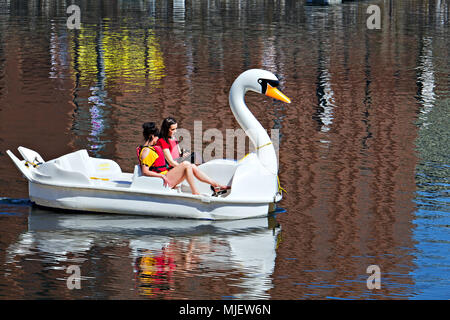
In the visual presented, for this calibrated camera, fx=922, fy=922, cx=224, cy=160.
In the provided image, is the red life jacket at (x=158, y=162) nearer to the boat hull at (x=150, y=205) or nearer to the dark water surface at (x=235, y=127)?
the boat hull at (x=150, y=205)

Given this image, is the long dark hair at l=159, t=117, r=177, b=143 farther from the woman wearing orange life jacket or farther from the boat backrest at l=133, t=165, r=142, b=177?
the boat backrest at l=133, t=165, r=142, b=177

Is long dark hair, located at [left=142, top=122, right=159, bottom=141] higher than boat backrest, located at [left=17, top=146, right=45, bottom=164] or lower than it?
higher

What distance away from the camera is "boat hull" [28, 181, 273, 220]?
520 inches

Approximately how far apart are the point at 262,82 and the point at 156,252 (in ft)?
11.6

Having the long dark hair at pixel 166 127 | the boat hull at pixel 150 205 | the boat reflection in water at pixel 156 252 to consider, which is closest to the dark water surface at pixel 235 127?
the boat reflection in water at pixel 156 252

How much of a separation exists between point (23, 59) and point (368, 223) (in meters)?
19.1

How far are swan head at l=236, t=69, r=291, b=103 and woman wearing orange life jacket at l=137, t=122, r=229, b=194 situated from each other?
5.19 ft

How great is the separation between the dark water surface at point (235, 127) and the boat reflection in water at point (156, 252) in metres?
0.03

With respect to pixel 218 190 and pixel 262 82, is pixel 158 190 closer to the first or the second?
pixel 218 190

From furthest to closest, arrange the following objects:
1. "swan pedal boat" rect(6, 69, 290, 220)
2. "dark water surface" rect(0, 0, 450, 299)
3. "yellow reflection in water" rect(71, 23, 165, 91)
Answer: "yellow reflection in water" rect(71, 23, 165, 91) → "swan pedal boat" rect(6, 69, 290, 220) → "dark water surface" rect(0, 0, 450, 299)

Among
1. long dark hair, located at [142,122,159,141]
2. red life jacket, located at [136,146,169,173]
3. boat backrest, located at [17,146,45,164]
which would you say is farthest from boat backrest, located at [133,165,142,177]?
boat backrest, located at [17,146,45,164]

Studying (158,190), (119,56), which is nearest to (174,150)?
(158,190)

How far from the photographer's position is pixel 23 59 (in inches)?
1171

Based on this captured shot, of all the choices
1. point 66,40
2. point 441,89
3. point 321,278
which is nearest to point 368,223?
point 321,278
